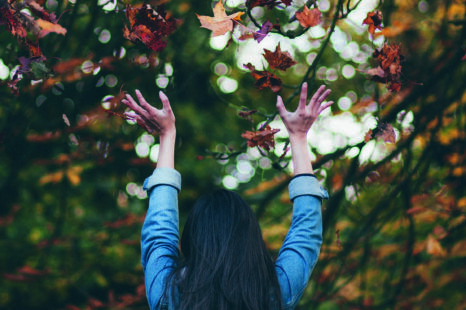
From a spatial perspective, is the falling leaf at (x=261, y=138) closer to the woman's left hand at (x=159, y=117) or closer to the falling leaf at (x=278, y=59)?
the falling leaf at (x=278, y=59)

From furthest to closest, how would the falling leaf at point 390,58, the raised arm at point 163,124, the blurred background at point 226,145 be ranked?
the blurred background at point 226,145 < the falling leaf at point 390,58 < the raised arm at point 163,124

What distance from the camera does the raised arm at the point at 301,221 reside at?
1.10 meters

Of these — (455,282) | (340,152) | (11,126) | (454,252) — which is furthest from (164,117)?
(455,282)

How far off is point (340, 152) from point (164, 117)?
1036mm

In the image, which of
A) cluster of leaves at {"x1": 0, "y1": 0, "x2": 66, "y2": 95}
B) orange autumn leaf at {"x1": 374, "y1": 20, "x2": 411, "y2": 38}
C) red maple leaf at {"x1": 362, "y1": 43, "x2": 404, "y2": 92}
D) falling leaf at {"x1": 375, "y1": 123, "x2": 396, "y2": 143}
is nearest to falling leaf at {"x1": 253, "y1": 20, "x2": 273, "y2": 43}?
red maple leaf at {"x1": 362, "y1": 43, "x2": 404, "y2": 92}

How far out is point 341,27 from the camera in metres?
4.39

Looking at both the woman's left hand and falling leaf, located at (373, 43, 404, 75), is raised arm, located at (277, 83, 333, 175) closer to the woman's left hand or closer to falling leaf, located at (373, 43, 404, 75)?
the woman's left hand

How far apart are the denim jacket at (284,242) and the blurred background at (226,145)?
1.49 feet

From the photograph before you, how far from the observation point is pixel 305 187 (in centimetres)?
119

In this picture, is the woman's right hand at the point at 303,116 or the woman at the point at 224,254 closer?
the woman at the point at 224,254

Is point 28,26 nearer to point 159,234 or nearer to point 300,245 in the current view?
point 159,234

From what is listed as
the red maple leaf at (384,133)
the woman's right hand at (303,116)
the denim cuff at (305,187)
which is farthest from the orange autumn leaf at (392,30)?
the denim cuff at (305,187)

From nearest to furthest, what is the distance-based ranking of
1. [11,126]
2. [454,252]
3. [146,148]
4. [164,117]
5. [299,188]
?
[299,188], [164,117], [11,126], [454,252], [146,148]

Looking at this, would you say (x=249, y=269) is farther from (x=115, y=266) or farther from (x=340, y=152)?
(x=115, y=266)
